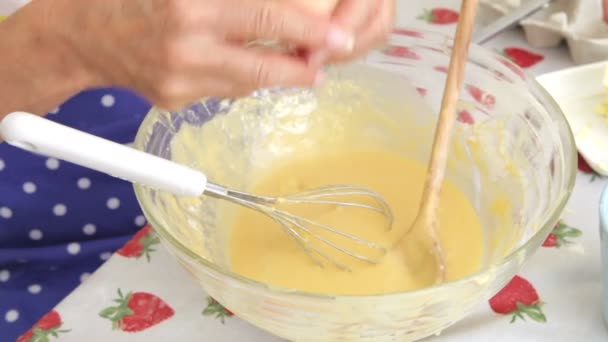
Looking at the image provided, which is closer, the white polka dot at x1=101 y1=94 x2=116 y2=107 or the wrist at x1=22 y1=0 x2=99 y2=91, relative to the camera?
the wrist at x1=22 y1=0 x2=99 y2=91

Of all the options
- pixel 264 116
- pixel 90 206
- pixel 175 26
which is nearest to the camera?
pixel 175 26

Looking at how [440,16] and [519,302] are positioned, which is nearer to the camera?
[519,302]

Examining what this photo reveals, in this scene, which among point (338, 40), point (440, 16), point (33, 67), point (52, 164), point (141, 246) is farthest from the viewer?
point (440, 16)

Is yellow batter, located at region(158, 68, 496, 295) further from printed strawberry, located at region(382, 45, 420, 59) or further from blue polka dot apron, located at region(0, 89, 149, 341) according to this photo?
blue polka dot apron, located at region(0, 89, 149, 341)

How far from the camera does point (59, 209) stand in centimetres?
84

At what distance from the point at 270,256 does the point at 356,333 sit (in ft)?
0.49

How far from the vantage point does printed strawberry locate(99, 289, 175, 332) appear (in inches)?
23.5

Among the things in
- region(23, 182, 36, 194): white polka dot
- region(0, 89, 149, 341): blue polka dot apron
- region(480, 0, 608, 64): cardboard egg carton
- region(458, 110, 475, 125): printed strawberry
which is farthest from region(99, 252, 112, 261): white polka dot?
region(480, 0, 608, 64): cardboard egg carton

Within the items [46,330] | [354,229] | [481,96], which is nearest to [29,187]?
[46,330]

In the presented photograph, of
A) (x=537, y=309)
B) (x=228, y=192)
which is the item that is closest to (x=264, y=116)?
(x=228, y=192)

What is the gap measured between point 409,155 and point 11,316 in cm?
49

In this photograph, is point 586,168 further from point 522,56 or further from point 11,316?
point 11,316

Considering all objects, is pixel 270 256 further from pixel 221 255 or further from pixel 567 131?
pixel 567 131

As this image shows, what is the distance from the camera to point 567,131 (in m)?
0.55
